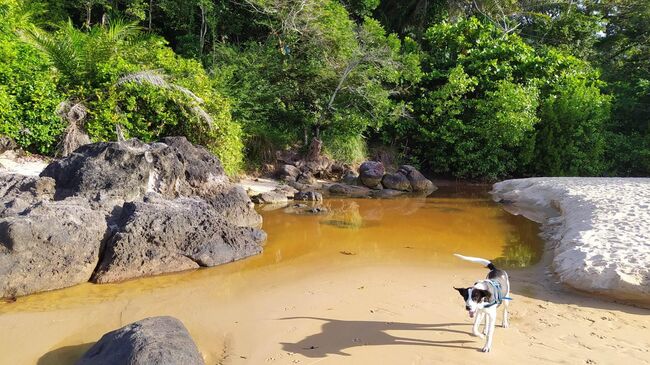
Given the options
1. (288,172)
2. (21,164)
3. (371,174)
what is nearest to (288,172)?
(288,172)

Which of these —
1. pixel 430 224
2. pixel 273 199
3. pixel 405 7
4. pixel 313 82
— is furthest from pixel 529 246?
pixel 405 7

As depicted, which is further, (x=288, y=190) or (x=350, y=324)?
(x=288, y=190)

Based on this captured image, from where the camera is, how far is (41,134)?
35.6 feet

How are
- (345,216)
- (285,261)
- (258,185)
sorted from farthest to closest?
1. (258,185)
2. (345,216)
3. (285,261)

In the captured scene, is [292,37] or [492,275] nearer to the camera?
[492,275]

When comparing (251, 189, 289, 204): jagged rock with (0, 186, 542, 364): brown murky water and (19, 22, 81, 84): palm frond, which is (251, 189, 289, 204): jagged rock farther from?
(19, 22, 81, 84): palm frond

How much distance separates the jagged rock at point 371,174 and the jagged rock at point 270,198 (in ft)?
11.6

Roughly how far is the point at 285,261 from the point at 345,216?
13.0 ft

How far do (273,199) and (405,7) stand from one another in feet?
45.4

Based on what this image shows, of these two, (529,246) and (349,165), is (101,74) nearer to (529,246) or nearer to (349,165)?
(349,165)

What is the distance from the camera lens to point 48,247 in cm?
621

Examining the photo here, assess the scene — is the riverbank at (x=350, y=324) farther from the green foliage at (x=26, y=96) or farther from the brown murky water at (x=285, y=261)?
the green foliage at (x=26, y=96)

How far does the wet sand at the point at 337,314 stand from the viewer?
4590mm

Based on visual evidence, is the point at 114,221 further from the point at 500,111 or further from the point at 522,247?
the point at 500,111
